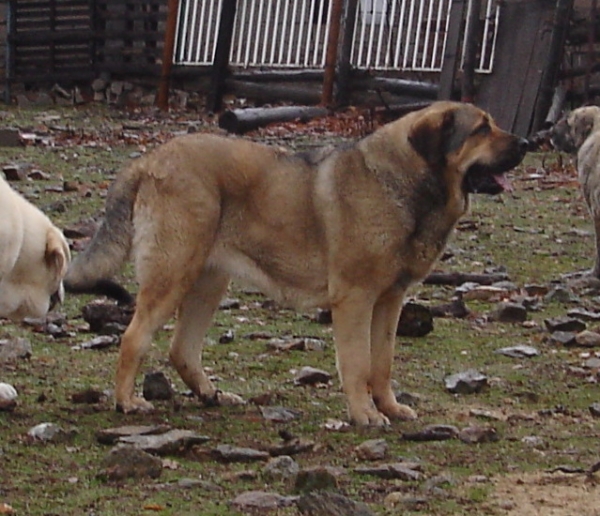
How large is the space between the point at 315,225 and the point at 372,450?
4.65ft

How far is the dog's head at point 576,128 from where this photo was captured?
39.2ft

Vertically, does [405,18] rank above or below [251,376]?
above

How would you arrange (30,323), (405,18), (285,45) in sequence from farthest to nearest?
1. (285,45)
2. (405,18)
3. (30,323)

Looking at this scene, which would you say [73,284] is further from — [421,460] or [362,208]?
[421,460]

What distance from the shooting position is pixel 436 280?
32.8ft

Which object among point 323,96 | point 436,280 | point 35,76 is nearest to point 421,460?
point 436,280

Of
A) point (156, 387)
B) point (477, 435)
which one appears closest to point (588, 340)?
point (477, 435)

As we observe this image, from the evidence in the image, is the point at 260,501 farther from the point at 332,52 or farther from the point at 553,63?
the point at 332,52

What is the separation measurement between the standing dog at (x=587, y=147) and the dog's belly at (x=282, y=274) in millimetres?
4236

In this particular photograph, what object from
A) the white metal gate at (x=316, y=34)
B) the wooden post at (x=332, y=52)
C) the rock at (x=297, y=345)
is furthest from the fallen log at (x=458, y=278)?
the wooden post at (x=332, y=52)

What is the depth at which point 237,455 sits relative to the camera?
17.9ft

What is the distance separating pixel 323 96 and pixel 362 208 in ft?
43.7

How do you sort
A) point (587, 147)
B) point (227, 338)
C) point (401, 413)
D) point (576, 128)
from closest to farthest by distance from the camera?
point (401, 413) < point (227, 338) < point (587, 147) < point (576, 128)

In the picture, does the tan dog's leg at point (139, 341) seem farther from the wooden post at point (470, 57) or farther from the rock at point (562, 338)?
the wooden post at point (470, 57)
